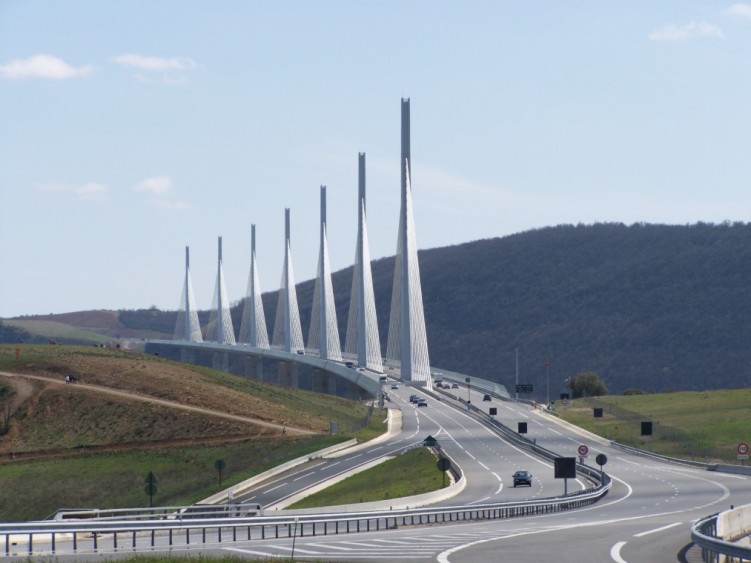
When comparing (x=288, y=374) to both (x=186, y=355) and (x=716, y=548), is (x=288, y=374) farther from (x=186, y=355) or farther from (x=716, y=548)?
(x=716, y=548)

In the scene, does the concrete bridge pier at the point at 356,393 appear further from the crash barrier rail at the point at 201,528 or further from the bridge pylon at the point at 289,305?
the crash barrier rail at the point at 201,528

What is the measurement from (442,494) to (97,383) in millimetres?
52815

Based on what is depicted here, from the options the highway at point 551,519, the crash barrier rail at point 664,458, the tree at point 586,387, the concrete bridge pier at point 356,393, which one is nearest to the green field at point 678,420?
the crash barrier rail at point 664,458

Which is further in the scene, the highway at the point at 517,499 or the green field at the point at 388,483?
the green field at the point at 388,483

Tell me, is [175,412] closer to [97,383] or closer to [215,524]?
[97,383]

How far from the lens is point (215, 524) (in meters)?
31.8

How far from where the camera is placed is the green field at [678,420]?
8150 centimetres

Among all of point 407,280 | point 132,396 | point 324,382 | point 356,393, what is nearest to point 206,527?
point 132,396

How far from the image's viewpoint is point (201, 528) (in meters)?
33.1

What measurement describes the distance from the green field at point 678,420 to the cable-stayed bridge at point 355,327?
13.6 metres

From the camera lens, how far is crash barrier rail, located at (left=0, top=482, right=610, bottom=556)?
29.2 meters

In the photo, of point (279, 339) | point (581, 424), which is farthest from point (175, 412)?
point (279, 339)

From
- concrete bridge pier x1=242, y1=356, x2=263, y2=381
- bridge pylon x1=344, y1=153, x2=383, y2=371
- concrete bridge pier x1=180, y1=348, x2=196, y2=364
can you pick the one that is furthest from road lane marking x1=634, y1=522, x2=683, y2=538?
concrete bridge pier x1=180, y1=348, x2=196, y2=364

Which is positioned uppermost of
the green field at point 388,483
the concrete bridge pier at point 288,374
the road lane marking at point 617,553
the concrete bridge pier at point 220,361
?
the concrete bridge pier at point 220,361
